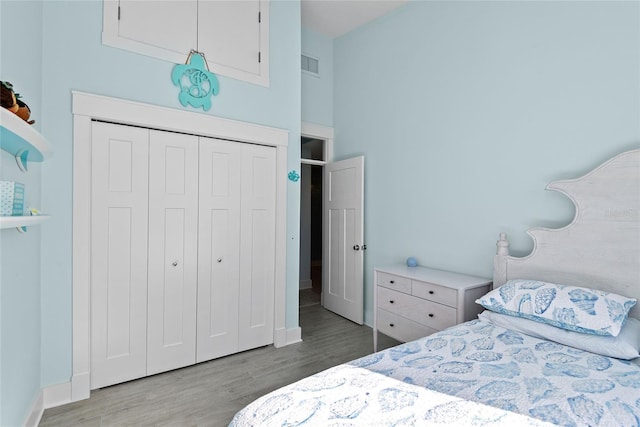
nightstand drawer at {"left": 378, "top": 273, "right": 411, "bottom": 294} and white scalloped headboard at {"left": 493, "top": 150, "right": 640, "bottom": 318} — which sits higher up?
white scalloped headboard at {"left": 493, "top": 150, "right": 640, "bottom": 318}

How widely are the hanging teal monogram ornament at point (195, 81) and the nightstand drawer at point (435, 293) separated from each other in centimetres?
223

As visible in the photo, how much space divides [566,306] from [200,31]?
3.15m

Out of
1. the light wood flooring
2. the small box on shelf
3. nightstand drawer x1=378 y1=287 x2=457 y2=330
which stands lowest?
the light wood flooring

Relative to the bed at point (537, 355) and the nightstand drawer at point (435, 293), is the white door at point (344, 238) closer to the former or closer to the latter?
the nightstand drawer at point (435, 293)

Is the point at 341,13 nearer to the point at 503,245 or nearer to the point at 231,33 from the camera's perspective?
the point at 231,33

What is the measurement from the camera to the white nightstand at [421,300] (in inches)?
94.6

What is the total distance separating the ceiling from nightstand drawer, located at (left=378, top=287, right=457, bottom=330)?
2845 mm

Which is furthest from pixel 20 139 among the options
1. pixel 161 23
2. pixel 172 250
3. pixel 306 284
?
pixel 306 284

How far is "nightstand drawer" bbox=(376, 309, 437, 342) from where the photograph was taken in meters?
2.64

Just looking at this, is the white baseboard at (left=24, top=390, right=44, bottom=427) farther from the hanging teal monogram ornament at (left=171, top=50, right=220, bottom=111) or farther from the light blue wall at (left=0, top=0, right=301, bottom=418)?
the hanging teal monogram ornament at (left=171, top=50, right=220, bottom=111)

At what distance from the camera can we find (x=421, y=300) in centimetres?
262

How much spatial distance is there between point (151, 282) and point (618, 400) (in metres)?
2.72

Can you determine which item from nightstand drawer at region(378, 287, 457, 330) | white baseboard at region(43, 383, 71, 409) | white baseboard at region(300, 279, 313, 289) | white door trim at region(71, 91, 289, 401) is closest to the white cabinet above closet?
white door trim at region(71, 91, 289, 401)

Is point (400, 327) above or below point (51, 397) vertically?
above
